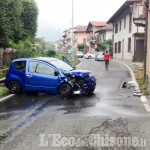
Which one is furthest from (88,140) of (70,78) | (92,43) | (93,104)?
(92,43)

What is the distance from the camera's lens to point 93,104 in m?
7.97

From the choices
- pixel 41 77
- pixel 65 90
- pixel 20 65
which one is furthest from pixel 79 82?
pixel 20 65

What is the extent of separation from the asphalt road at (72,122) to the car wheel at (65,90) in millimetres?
250

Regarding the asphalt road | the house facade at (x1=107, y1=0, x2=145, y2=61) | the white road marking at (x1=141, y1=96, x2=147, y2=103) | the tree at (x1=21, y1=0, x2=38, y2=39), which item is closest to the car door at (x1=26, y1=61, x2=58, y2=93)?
the asphalt road

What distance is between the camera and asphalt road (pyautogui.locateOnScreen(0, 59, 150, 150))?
14.8 feet

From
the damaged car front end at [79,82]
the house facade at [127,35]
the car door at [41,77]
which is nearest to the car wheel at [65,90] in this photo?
the damaged car front end at [79,82]

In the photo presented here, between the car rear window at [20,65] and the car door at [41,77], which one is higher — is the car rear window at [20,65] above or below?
above

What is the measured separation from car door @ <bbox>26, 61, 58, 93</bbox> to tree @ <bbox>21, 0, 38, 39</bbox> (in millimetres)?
15678

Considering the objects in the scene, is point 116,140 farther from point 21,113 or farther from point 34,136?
point 21,113

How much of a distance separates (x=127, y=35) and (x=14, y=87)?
2451 cm

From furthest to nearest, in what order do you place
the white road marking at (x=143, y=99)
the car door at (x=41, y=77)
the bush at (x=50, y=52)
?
the bush at (x=50, y=52) < the car door at (x=41, y=77) < the white road marking at (x=143, y=99)

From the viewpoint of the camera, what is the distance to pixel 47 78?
370 inches

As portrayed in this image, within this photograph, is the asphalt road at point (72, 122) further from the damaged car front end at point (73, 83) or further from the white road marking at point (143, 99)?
the damaged car front end at point (73, 83)

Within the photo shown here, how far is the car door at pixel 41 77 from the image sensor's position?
9359 mm
